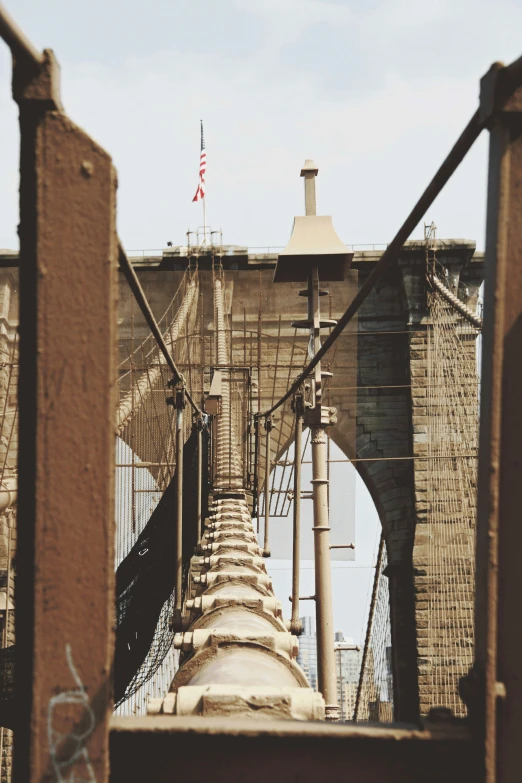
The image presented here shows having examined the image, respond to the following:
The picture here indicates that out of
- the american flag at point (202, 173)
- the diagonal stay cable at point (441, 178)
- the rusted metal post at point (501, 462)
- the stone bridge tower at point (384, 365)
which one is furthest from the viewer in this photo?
the american flag at point (202, 173)

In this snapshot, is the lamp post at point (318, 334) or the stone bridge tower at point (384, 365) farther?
the stone bridge tower at point (384, 365)

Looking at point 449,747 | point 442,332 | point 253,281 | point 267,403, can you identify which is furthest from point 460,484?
point 449,747

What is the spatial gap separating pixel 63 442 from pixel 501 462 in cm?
55

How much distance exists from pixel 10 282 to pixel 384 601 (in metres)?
8.35

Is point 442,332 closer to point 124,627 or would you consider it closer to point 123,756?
point 124,627

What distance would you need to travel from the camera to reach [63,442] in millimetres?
1345

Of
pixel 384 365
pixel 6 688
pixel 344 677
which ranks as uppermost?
pixel 384 365

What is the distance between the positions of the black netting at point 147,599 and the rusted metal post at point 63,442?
7045mm

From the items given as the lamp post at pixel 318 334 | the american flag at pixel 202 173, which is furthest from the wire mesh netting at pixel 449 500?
the lamp post at pixel 318 334

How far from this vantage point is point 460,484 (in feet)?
52.5

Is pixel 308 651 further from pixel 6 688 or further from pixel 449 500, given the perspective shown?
pixel 6 688

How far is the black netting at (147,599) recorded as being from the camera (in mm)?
8492

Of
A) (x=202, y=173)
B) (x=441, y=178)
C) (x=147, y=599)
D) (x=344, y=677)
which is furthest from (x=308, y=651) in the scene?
(x=441, y=178)

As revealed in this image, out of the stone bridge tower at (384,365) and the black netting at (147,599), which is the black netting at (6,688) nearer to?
the black netting at (147,599)
